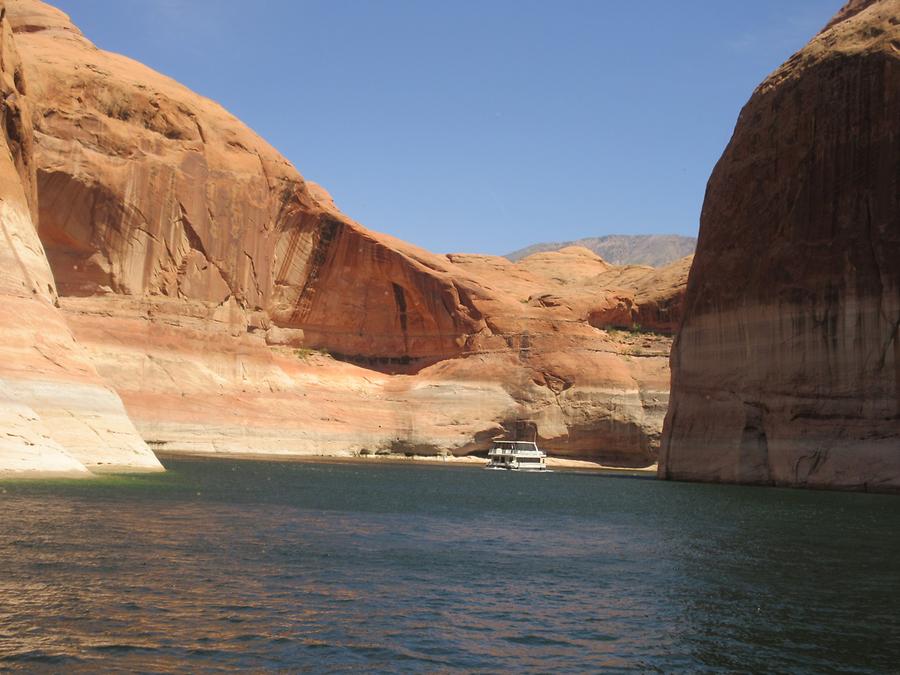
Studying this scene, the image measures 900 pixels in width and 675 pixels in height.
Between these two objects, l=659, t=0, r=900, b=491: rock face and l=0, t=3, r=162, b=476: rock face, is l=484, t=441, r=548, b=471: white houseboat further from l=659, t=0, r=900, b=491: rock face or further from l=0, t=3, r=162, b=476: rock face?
l=0, t=3, r=162, b=476: rock face

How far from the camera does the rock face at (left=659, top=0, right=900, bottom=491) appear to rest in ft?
126

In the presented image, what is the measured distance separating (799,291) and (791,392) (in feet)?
13.7

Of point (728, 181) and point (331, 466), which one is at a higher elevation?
point (728, 181)

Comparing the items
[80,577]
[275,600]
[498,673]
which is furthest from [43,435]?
[498,673]

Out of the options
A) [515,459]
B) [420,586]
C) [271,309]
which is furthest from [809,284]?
[271,309]

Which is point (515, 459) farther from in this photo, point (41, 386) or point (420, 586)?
point (420, 586)

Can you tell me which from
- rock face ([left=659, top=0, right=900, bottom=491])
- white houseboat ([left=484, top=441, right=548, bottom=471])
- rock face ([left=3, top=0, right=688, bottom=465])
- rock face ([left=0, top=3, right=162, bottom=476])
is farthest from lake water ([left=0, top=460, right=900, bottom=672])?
white houseboat ([left=484, top=441, right=548, bottom=471])

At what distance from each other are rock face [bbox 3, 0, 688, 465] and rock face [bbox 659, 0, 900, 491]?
21.0m

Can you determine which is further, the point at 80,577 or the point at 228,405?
the point at 228,405

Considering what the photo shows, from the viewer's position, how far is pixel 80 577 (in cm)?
1391

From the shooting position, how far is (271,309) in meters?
66.6

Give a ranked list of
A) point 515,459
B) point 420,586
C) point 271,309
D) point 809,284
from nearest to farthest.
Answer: point 420,586 → point 809,284 → point 515,459 → point 271,309

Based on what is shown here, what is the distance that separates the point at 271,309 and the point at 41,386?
39.7 metres

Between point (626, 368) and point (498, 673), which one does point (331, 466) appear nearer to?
point (626, 368)
